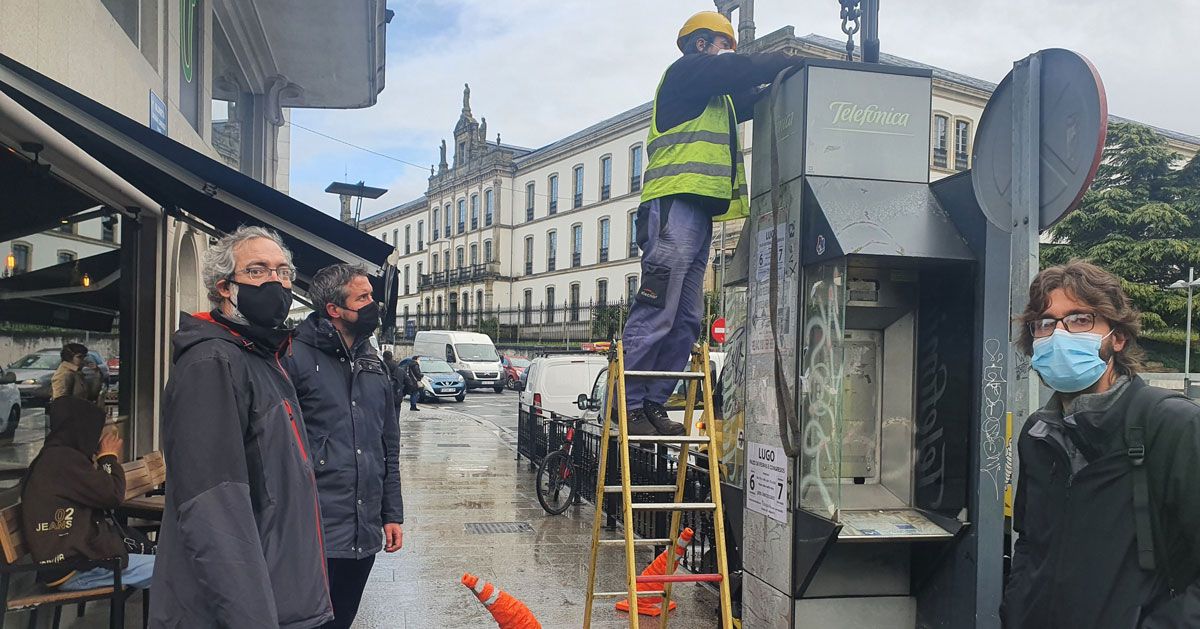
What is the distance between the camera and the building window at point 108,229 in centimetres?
638

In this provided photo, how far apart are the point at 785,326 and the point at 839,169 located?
0.73m

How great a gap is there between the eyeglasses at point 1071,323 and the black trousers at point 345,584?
2.66 metres

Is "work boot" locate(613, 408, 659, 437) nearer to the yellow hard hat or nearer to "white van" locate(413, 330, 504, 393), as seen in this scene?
the yellow hard hat

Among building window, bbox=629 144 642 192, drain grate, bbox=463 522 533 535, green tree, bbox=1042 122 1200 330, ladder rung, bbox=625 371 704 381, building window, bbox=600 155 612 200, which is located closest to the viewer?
ladder rung, bbox=625 371 704 381

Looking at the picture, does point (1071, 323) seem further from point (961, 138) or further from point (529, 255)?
point (529, 255)

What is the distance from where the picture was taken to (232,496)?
225 cm

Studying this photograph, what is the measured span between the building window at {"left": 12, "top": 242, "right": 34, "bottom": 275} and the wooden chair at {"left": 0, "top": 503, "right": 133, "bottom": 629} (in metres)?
1.35

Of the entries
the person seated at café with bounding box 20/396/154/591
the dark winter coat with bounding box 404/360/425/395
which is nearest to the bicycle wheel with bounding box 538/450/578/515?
the dark winter coat with bounding box 404/360/425/395

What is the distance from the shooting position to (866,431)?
411 centimetres

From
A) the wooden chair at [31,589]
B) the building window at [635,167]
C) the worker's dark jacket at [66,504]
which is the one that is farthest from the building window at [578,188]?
the wooden chair at [31,589]

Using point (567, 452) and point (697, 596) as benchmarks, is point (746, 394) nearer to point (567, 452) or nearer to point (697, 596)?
point (697, 596)

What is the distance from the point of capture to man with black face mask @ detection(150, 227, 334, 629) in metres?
2.21

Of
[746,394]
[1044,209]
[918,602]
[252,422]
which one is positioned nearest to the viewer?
[252,422]

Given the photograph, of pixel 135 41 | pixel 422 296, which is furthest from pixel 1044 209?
pixel 422 296
